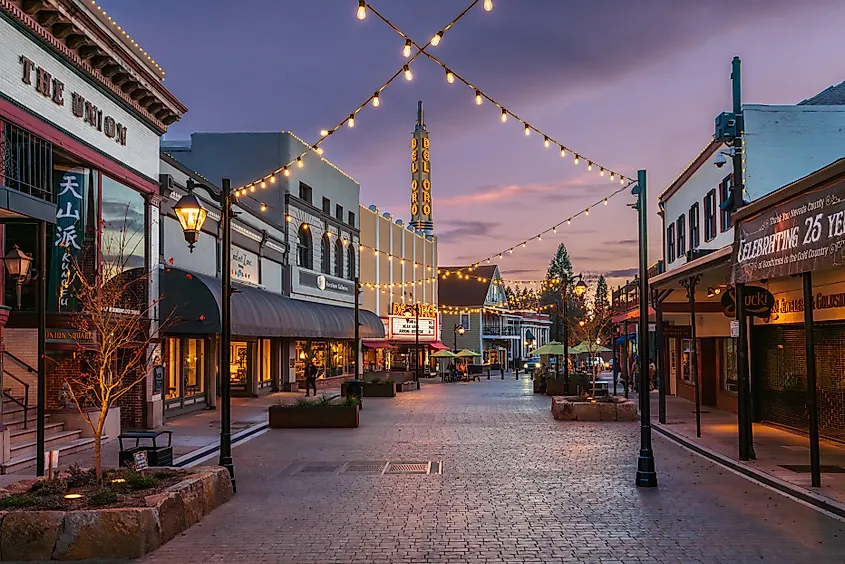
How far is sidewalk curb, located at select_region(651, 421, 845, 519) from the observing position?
11.1m

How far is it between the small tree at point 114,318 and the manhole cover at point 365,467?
13.4ft

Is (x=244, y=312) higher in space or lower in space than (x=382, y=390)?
higher

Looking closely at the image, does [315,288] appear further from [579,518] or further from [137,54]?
[579,518]

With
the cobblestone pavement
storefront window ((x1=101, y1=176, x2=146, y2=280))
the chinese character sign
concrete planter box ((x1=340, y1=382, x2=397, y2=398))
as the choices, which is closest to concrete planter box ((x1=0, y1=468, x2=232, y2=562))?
the cobblestone pavement

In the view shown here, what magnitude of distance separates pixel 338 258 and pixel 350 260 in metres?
2.14

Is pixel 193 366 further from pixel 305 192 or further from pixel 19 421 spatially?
pixel 305 192

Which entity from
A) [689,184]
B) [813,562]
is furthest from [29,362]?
[689,184]

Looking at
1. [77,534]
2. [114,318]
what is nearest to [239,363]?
[114,318]

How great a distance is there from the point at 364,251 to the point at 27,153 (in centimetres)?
3236

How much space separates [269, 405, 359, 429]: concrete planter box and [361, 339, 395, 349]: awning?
26.2 meters

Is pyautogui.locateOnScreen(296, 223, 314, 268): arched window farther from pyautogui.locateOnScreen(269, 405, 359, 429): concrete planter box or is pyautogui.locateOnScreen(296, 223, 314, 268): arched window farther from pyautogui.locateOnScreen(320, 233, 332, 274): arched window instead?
pyautogui.locateOnScreen(269, 405, 359, 429): concrete planter box

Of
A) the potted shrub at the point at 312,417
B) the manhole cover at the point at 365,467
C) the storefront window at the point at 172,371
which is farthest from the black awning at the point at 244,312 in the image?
the manhole cover at the point at 365,467

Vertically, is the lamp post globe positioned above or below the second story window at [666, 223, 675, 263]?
below

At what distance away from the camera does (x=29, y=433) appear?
663 inches
